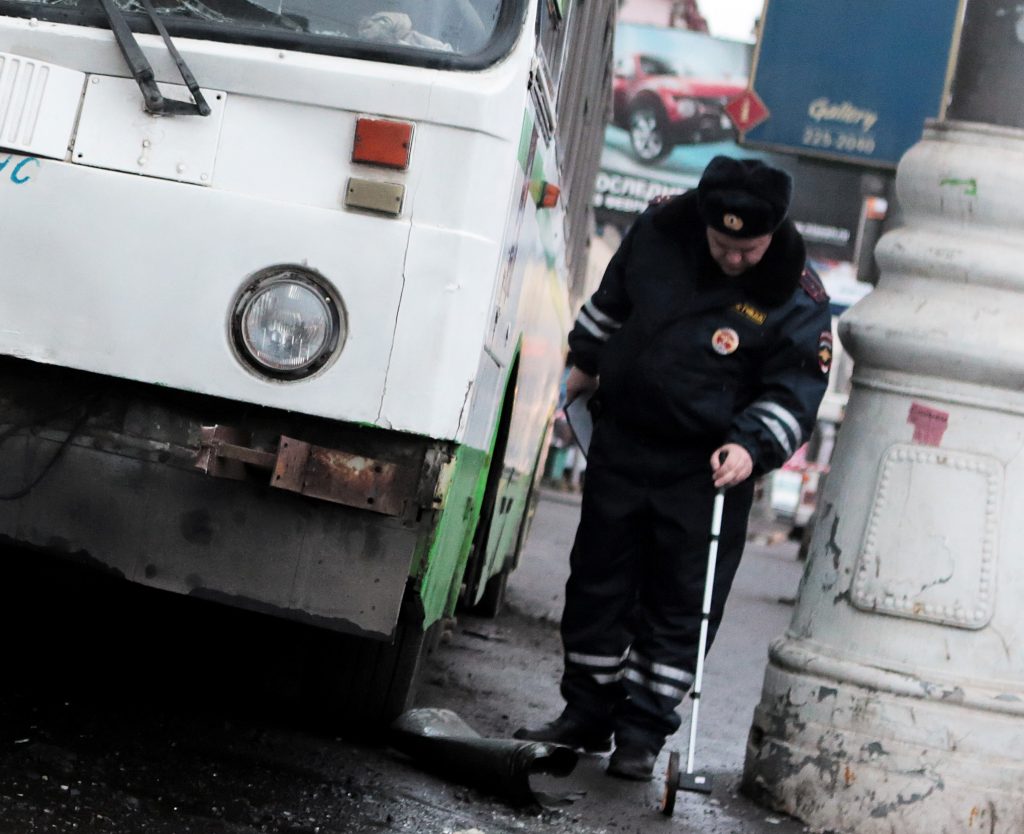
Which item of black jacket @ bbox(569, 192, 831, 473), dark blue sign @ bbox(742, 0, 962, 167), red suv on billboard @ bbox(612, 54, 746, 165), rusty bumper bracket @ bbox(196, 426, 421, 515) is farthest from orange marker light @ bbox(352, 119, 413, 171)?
red suv on billboard @ bbox(612, 54, 746, 165)

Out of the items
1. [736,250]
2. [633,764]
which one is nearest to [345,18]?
[736,250]

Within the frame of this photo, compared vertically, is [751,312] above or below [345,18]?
below

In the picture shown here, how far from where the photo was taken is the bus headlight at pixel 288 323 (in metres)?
3.57

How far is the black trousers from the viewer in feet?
15.7

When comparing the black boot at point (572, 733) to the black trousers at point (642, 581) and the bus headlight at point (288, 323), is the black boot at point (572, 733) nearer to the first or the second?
the black trousers at point (642, 581)

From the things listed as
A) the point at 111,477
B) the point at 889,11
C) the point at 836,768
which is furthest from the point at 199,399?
the point at 889,11

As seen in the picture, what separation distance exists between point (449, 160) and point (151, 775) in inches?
59.5

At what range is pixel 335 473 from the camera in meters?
3.60

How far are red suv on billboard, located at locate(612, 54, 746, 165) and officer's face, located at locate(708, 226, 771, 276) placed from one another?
120 feet

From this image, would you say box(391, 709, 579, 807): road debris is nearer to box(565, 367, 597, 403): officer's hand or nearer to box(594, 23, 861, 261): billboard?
box(565, 367, 597, 403): officer's hand

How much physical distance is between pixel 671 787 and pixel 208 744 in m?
1.16

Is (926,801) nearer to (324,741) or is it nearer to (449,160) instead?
(324,741)

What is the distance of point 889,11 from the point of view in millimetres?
14484

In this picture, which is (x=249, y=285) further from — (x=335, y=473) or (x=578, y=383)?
(x=578, y=383)
